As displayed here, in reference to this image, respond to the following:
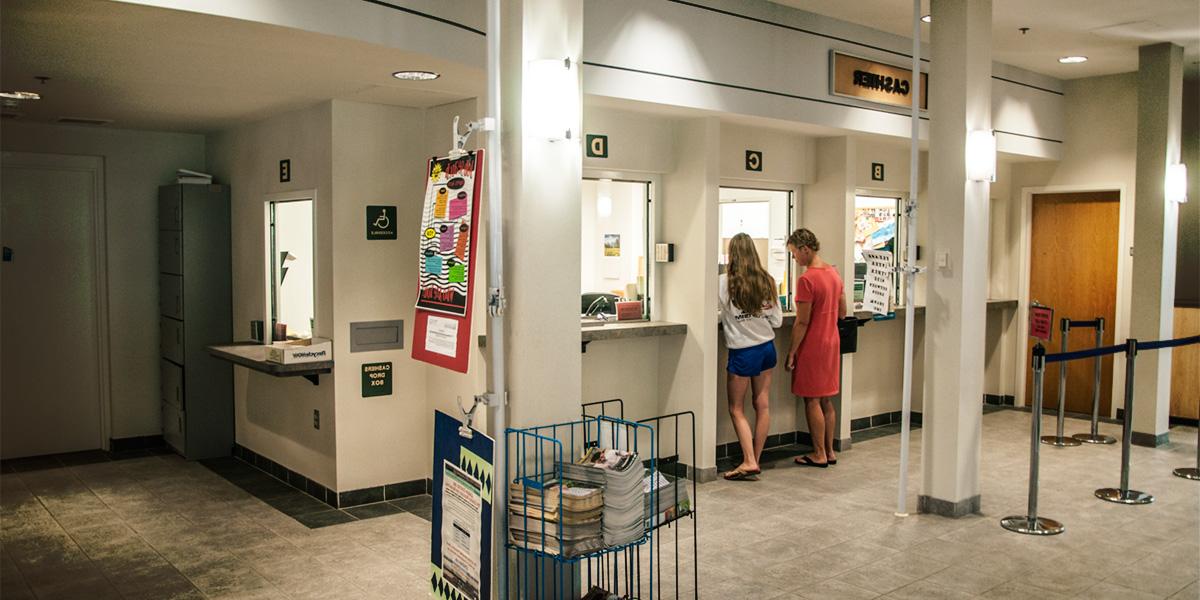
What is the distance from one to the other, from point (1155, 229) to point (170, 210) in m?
7.57

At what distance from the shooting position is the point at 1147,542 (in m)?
4.85

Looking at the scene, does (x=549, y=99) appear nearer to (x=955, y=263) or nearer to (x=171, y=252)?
(x=955, y=263)

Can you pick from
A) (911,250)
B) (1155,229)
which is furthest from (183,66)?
(1155,229)

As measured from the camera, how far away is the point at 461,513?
3.12 meters

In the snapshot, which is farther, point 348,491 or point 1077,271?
point 1077,271

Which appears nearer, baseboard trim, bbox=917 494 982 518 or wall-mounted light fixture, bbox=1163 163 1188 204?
baseboard trim, bbox=917 494 982 518

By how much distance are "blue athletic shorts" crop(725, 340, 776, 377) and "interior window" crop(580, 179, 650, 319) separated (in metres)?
0.68

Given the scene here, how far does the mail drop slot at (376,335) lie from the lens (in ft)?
18.2

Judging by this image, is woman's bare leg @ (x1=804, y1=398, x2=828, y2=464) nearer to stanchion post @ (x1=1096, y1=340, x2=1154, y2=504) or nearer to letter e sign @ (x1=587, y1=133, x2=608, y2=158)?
stanchion post @ (x1=1096, y1=340, x2=1154, y2=504)

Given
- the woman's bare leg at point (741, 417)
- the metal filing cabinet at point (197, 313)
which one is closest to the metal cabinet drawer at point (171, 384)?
the metal filing cabinet at point (197, 313)

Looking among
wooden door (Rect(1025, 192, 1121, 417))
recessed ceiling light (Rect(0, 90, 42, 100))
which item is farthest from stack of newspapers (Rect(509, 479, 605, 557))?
wooden door (Rect(1025, 192, 1121, 417))

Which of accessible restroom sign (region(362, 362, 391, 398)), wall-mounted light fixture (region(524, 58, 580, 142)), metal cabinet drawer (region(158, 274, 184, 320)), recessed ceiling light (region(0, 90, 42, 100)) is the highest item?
recessed ceiling light (region(0, 90, 42, 100))

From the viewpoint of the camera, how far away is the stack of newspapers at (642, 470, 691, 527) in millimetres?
3223

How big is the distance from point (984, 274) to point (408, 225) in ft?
11.3
